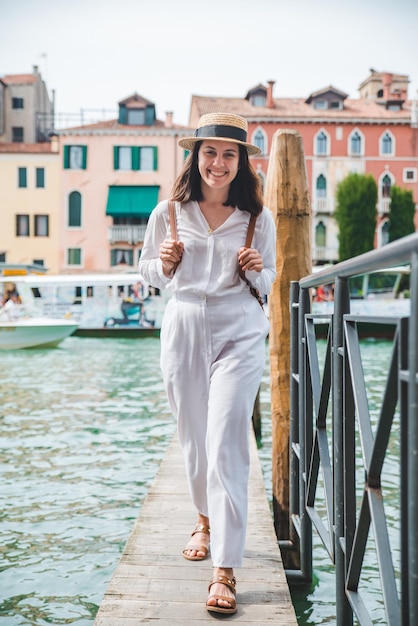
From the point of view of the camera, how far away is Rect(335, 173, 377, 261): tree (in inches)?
1388

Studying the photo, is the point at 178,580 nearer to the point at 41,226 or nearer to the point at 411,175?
the point at 41,226

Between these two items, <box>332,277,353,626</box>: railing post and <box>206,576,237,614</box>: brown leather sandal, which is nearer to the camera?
<box>332,277,353,626</box>: railing post

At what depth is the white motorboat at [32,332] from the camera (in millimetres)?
19031

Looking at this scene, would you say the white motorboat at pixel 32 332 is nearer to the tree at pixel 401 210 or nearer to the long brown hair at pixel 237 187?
the long brown hair at pixel 237 187

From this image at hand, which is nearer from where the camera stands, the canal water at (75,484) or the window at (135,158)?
the canal water at (75,484)

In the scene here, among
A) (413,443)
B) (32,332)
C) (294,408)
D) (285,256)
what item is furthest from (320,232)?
(413,443)

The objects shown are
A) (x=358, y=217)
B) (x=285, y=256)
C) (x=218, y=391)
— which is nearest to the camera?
(x=218, y=391)

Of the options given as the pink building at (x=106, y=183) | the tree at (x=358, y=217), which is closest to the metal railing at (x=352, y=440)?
the pink building at (x=106, y=183)

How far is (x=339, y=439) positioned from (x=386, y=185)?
123ft

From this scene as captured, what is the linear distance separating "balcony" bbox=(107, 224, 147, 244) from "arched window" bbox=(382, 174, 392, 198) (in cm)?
1198

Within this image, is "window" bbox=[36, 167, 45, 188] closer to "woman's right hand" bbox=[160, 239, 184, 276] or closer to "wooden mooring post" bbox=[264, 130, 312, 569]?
"wooden mooring post" bbox=[264, 130, 312, 569]

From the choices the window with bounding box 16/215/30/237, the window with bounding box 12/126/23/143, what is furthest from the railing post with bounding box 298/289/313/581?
the window with bounding box 12/126/23/143

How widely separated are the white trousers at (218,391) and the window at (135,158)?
33.4 m

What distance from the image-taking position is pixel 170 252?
8.72ft
